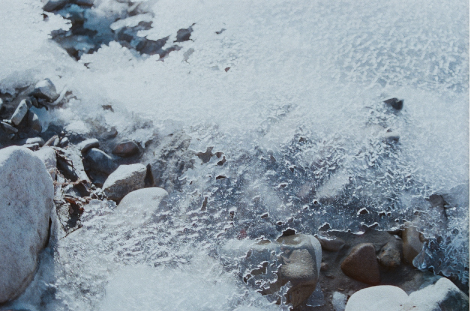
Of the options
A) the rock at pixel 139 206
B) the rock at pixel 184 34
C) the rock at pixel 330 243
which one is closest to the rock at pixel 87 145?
the rock at pixel 139 206

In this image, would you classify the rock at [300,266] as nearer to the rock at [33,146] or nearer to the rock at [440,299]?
the rock at [440,299]

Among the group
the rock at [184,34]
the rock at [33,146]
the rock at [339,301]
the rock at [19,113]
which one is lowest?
the rock at [339,301]

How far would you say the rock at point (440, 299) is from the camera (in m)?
1.78

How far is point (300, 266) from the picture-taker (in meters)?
1.96

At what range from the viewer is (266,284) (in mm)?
1928

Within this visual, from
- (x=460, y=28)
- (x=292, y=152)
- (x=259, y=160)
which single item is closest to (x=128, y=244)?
(x=259, y=160)

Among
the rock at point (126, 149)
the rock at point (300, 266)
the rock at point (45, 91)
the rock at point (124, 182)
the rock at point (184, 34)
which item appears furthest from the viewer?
the rock at point (184, 34)

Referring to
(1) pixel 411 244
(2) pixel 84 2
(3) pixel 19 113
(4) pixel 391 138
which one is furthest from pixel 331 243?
(2) pixel 84 2

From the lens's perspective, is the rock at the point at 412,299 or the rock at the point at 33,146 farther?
the rock at the point at 33,146

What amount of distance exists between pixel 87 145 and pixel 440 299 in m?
2.36

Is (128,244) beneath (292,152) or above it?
beneath

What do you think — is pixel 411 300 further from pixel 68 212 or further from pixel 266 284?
pixel 68 212

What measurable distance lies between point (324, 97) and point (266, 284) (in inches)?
58.0

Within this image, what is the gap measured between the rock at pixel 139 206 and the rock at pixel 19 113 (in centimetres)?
109
